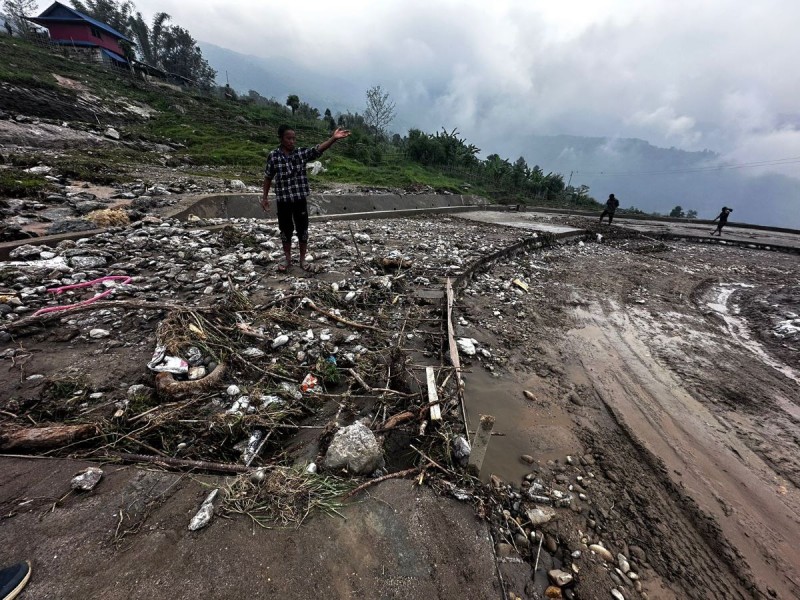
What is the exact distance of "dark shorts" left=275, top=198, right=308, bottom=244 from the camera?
4.36 meters

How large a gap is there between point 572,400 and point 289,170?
14.0ft

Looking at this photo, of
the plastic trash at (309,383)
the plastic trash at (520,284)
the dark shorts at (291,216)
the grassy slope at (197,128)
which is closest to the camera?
the plastic trash at (309,383)

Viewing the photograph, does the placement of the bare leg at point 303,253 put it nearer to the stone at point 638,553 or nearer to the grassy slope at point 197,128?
the stone at point 638,553

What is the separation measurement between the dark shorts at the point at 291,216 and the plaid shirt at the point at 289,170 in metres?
0.12

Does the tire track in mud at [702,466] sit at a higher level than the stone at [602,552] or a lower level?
higher

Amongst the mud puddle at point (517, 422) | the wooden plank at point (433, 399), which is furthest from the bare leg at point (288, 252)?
the mud puddle at point (517, 422)

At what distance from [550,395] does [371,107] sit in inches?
1531

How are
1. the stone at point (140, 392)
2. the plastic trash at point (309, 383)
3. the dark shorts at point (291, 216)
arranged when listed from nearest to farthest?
the stone at point (140, 392) → the plastic trash at point (309, 383) → the dark shorts at point (291, 216)

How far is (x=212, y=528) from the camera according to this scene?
1.62 m

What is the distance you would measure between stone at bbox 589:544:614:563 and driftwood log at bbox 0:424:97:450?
3.25m

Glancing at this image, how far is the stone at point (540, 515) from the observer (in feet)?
6.90

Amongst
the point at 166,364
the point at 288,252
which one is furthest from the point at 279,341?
the point at 288,252

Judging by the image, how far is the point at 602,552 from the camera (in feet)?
6.59

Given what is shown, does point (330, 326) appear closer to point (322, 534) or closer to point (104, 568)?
point (322, 534)
